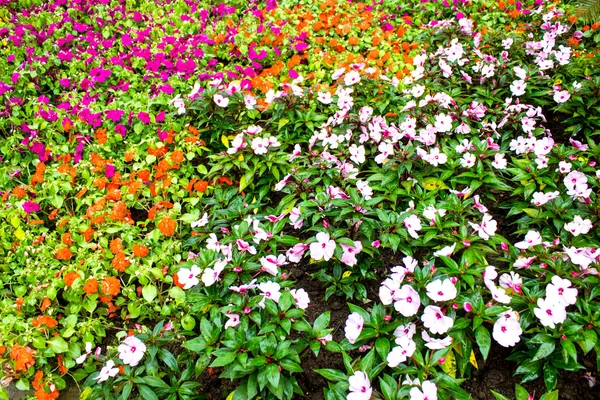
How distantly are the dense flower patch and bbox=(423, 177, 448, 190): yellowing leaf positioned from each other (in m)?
0.01

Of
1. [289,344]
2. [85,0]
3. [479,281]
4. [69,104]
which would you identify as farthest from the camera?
[85,0]

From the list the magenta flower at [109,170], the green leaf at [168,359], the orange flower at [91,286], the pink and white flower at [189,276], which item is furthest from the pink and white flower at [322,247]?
the magenta flower at [109,170]

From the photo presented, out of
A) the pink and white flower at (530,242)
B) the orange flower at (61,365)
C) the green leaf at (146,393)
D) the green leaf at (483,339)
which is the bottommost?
the orange flower at (61,365)

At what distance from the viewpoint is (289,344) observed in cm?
181

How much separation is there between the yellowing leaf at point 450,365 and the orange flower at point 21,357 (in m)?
1.92

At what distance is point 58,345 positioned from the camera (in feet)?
7.37

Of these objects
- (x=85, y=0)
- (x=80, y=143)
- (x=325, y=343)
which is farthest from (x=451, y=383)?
(x=85, y=0)

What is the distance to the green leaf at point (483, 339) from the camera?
1.74m

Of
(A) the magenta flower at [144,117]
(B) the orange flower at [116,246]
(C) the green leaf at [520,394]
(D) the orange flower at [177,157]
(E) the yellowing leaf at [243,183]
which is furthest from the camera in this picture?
(A) the magenta flower at [144,117]

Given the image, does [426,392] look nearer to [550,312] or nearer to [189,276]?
[550,312]

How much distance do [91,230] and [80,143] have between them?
924mm

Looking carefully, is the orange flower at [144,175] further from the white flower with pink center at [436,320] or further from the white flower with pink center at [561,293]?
the white flower with pink center at [561,293]

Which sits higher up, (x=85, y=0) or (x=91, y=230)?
(x=85, y=0)

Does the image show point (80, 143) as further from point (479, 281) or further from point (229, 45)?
point (479, 281)
